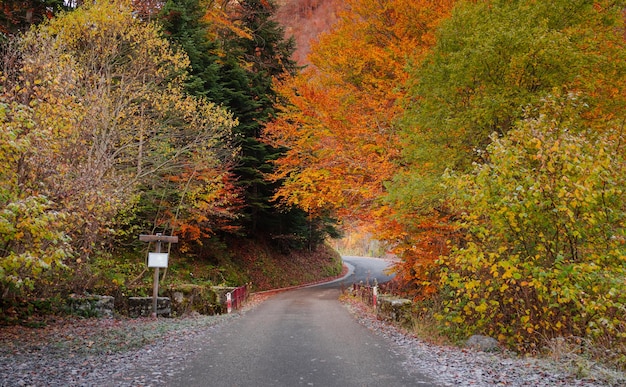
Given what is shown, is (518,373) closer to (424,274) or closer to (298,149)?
(424,274)

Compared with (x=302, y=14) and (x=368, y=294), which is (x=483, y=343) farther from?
(x=302, y=14)

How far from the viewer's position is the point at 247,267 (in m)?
25.9

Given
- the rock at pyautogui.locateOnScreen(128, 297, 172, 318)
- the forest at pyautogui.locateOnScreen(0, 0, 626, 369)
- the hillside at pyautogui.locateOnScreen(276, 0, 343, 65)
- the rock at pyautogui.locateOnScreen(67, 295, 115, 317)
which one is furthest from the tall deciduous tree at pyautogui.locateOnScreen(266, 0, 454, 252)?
the hillside at pyautogui.locateOnScreen(276, 0, 343, 65)

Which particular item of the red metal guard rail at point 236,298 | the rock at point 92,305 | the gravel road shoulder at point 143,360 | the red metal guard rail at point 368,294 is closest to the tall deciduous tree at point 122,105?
the rock at point 92,305

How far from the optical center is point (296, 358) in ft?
25.9

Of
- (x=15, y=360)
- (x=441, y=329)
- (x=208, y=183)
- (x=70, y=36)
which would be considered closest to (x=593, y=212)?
(x=441, y=329)

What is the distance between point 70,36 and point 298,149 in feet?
31.9

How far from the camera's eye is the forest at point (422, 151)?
7.60 metres

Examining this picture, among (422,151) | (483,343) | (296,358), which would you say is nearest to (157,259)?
(296,358)

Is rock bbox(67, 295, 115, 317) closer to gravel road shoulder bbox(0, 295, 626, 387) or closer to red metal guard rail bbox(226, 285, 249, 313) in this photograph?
gravel road shoulder bbox(0, 295, 626, 387)

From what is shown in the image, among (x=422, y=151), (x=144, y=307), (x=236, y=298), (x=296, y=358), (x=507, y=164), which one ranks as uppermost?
(x=422, y=151)

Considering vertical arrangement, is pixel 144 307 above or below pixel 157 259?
below

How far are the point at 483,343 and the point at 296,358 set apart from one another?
428 centimetres

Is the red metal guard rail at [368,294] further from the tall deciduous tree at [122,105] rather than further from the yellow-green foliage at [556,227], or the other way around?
the tall deciduous tree at [122,105]
